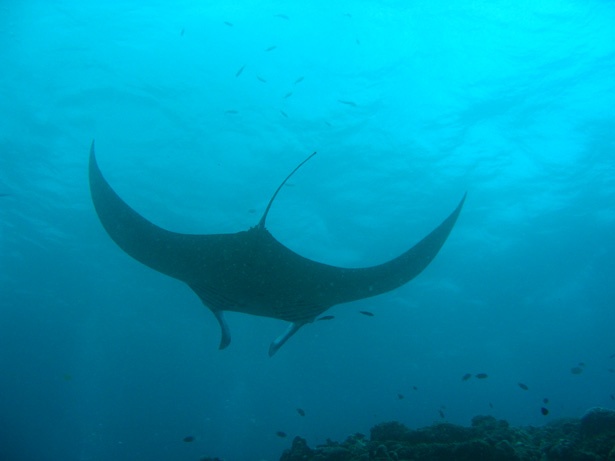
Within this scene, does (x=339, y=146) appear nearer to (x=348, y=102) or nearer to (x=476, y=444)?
(x=348, y=102)

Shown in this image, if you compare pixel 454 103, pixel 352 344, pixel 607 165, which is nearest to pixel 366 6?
pixel 454 103

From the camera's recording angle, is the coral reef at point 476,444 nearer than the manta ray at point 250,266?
No

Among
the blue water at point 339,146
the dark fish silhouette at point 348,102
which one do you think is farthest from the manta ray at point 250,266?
the blue water at point 339,146

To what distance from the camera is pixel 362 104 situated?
1574 cm

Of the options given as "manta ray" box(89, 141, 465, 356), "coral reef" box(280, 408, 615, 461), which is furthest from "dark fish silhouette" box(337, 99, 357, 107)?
"coral reef" box(280, 408, 615, 461)

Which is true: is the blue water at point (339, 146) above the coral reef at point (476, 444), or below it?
above

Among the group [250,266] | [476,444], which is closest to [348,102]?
[250,266]

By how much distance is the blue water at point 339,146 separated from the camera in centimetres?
1375

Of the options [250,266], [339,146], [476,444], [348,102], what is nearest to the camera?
[250,266]

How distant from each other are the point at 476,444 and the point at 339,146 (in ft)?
43.0

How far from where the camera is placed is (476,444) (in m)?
6.21

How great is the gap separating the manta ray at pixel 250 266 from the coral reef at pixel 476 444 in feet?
7.39

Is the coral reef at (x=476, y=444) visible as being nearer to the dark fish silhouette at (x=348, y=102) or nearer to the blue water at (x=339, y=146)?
the dark fish silhouette at (x=348, y=102)

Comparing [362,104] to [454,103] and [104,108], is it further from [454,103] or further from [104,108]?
[104,108]
